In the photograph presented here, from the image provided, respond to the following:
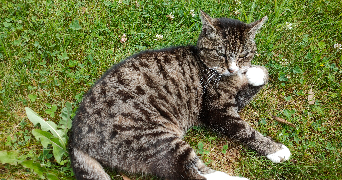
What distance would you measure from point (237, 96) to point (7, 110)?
2639mm

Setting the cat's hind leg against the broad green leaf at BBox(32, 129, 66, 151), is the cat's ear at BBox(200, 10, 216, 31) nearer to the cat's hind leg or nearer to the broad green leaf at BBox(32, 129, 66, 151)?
the cat's hind leg

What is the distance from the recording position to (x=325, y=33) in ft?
13.1

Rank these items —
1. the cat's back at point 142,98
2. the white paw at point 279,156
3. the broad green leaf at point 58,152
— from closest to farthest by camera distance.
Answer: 1. the cat's back at point 142,98
2. the broad green leaf at point 58,152
3. the white paw at point 279,156

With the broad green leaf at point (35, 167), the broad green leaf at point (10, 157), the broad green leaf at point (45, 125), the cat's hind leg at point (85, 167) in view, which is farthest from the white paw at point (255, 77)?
the broad green leaf at point (10, 157)

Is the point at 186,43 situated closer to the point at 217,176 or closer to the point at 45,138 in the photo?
the point at 217,176

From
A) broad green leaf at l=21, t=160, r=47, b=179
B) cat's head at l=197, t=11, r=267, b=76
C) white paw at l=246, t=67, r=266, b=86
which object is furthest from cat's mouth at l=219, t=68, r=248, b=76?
broad green leaf at l=21, t=160, r=47, b=179

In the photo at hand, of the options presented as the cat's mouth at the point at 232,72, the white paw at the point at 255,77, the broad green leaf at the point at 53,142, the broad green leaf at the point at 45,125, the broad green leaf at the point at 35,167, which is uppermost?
the white paw at the point at 255,77

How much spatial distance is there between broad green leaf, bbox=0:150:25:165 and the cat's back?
64 cm

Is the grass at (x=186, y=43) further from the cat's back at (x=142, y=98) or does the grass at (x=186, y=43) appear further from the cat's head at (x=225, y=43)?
the cat's head at (x=225, y=43)

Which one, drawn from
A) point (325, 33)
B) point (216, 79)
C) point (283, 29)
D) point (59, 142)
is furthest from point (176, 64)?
point (325, 33)

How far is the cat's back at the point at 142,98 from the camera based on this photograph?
2467mm

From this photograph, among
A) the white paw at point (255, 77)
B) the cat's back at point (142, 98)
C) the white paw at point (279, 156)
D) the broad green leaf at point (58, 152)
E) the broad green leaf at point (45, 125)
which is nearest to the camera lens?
the cat's back at point (142, 98)

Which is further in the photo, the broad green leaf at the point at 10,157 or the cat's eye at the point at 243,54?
the cat's eye at the point at 243,54

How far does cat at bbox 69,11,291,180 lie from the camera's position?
2482 millimetres
